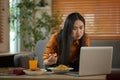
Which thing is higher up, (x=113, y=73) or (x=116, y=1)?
(x=116, y=1)

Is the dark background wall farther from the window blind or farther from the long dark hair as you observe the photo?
the long dark hair

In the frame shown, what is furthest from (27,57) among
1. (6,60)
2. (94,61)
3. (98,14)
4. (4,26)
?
(94,61)

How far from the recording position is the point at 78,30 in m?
2.68

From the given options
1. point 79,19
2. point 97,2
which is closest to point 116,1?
point 97,2

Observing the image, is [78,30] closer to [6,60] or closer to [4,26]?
[6,60]

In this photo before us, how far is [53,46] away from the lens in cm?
291

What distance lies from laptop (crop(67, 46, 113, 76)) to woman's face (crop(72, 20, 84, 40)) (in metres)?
0.59

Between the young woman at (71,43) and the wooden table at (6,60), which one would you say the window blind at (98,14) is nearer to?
the wooden table at (6,60)

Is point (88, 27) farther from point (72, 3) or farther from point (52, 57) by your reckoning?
point (52, 57)

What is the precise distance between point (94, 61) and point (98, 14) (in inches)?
137

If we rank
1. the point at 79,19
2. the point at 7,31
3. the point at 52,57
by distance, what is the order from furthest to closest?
the point at 7,31
the point at 79,19
the point at 52,57

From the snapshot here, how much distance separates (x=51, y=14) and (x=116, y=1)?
1.25 metres

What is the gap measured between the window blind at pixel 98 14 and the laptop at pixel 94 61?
332 cm

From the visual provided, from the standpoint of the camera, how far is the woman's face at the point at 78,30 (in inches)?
105
